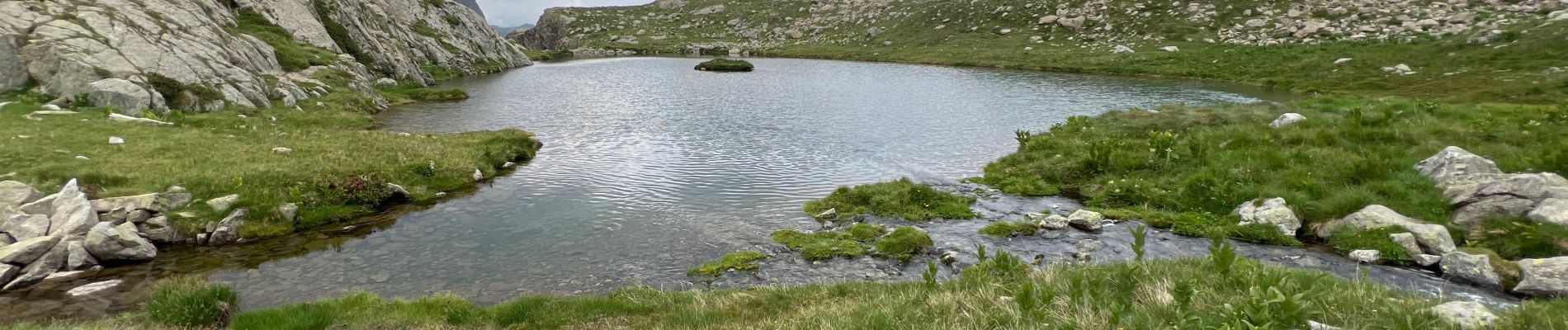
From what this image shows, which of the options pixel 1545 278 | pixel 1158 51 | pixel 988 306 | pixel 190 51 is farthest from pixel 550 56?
pixel 1545 278

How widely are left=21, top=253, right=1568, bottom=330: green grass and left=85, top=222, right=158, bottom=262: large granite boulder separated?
5462 millimetres

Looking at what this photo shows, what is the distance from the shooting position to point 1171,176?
73.9 feet

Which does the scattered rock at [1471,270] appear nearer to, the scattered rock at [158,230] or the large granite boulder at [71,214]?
the scattered rock at [158,230]

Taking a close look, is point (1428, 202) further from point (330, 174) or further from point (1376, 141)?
point (330, 174)

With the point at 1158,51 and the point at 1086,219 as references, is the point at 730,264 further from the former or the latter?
the point at 1158,51

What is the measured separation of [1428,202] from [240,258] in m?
29.5

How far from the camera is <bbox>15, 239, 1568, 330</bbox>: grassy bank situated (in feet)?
23.2

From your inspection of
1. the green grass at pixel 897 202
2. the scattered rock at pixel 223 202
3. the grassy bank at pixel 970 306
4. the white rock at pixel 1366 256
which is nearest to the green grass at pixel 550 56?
the scattered rock at pixel 223 202

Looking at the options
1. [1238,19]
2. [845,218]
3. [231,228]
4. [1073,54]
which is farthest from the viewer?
[1238,19]

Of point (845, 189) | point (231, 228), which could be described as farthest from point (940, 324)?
point (231, 228)

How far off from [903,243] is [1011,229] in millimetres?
3393

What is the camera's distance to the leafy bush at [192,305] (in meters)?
11.0

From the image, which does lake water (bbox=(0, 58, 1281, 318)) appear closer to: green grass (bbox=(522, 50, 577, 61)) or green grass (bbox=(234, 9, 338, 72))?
green grass (bbox=(234, 9, 338, 72))

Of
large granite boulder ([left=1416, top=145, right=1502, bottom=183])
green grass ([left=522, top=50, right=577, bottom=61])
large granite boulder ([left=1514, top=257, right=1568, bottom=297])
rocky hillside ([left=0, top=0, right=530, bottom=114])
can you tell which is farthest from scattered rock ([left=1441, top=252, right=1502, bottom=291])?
green grass ([left=522, top=50, right=577, bottom=61])
